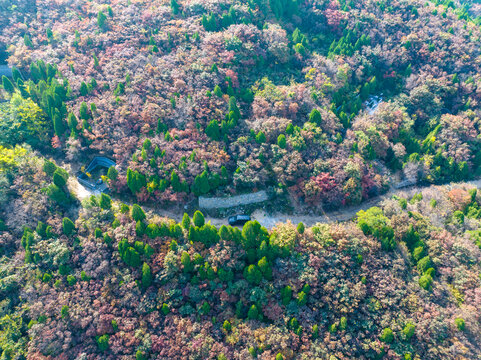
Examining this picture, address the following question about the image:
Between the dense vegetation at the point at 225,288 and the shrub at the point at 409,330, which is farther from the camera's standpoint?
the shrub at the point at 409,330

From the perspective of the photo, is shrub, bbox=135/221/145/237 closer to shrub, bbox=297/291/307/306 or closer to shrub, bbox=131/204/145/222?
shrub, bbox=131/204/145/222

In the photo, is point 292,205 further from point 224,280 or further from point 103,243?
point 103,243

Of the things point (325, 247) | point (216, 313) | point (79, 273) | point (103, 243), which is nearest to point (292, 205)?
point (325, 247)

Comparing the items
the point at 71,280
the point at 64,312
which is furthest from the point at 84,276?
the point at 64,312

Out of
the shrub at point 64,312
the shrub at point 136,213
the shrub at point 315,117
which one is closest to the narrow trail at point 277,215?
the shrub at point 136,213

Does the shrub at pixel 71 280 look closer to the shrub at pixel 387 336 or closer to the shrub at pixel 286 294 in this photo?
the shrub at pixel 286 294

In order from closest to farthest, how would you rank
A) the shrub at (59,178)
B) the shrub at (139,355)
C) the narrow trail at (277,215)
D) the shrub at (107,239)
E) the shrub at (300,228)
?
the shrub at (139,355)
the shrub at (107,239)
the shrub at (300,228)
the shrub at (59,178)
the narrow trail at (277,215)

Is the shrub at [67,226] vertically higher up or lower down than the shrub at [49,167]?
lower down

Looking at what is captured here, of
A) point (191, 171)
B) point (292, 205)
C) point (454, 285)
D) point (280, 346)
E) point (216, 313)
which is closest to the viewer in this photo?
point (280, 346)
